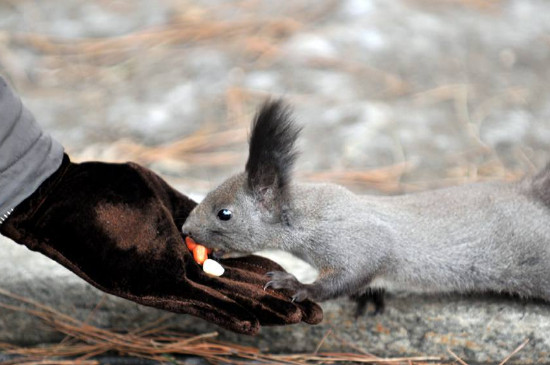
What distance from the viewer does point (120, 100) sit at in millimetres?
3980

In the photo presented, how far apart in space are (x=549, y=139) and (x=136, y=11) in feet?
9.39

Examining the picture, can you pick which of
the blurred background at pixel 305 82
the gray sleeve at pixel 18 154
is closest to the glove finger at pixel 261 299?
the gray sleeve at pixel 18 154

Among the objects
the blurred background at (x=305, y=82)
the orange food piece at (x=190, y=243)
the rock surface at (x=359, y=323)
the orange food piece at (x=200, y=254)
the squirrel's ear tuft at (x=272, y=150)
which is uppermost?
the blurred background at (x=305, y=82)

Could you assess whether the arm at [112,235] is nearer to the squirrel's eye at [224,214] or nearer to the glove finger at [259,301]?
the glove finger at [259,301]

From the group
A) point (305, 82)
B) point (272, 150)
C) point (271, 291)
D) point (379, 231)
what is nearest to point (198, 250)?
point (271, 291)

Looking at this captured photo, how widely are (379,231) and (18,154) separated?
1113mm

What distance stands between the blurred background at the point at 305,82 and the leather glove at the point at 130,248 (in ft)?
2.53

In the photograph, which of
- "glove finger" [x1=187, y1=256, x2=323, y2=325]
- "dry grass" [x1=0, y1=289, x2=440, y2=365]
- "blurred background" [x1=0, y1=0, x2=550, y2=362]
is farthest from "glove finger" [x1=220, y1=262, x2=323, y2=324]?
"blurred background" [x1=0, y1=0, x2=550, y2=362]

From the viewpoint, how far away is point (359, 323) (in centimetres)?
237

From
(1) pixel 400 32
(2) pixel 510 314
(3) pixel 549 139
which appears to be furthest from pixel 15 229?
(1) pixel 400 32

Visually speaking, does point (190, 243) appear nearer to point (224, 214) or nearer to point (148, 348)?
point (224, 214)

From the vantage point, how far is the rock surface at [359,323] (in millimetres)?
2303

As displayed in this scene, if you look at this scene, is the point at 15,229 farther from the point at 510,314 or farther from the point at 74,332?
the point at 510,314

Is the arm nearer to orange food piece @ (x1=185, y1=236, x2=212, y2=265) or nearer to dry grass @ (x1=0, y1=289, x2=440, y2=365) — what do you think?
orange food piece @ (x1=185, y1=236, x2=212, y2=265)
